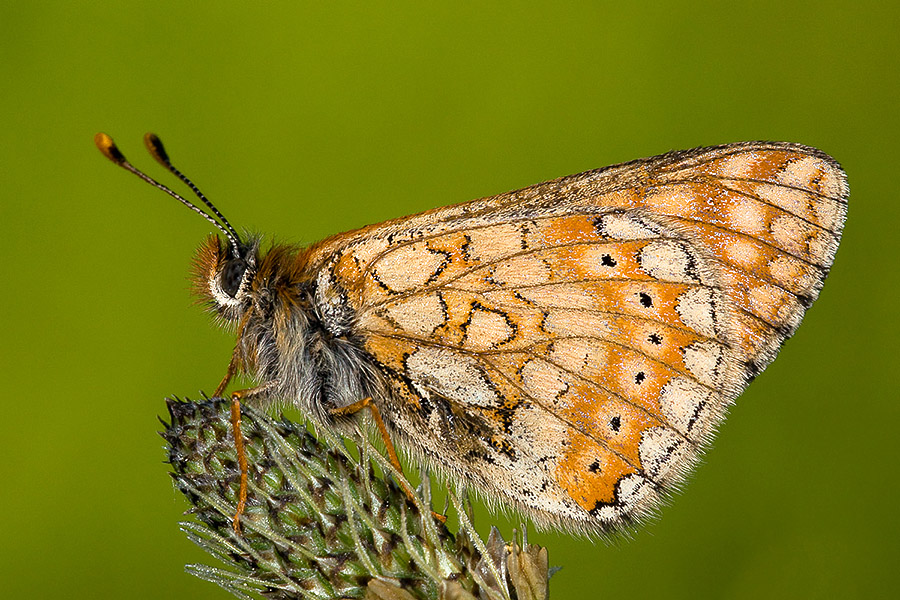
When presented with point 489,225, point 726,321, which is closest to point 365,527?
point 489,225

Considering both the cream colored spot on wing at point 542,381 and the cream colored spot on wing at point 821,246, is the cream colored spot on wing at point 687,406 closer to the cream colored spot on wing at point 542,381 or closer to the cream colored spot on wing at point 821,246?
the cream colored spot on wing at point 542,381

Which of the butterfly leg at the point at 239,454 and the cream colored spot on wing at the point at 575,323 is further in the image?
the cream colored spot on wing at the point at 575,323

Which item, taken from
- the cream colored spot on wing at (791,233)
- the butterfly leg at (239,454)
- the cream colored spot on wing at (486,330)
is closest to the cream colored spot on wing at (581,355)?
the cream colored spot on wing at (486,330)

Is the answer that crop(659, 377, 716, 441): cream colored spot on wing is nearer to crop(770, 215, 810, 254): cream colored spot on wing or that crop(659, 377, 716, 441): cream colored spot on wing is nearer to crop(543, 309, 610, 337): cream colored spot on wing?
crop(543, 309, 610, 337): cream colored spot on wing

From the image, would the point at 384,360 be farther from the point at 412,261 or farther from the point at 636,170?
the point at 636,170

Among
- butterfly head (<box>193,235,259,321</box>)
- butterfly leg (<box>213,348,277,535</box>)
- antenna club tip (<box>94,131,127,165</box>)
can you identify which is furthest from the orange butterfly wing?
antenna club tip (<box>94,131,127,165</box>)

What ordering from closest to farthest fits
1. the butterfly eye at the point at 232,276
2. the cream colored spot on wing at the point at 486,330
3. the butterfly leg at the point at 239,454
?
the butterfly leg at the point at 239,454 → the cream colored spot on wing at the point at 486,330 → the butterfly eye at the point at 232,276

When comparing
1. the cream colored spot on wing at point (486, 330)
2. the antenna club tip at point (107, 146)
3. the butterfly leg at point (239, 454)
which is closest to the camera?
the butterfly leg at point (239, 454)

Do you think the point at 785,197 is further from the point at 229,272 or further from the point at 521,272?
the point at 229,272
